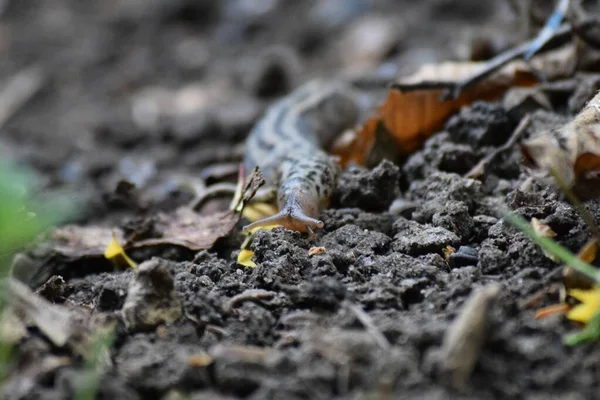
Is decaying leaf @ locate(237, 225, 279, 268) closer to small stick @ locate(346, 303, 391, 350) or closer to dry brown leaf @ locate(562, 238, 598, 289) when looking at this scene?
small stick @ locate(346, 303, 391, 350)

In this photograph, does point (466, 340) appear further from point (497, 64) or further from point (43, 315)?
point (497, 64)

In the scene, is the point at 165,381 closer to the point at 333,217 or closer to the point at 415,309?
the point at 415,309

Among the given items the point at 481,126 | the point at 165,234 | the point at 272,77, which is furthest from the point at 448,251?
the point at 272,77

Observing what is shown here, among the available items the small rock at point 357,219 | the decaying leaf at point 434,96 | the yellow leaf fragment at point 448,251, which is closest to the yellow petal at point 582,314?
the yellow leaf fragment at point 448,251

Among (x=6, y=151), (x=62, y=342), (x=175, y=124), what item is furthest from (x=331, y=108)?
(x=62, y=342)

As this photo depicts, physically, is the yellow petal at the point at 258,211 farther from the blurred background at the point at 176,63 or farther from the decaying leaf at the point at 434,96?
the blurred background at the point at 176,63
